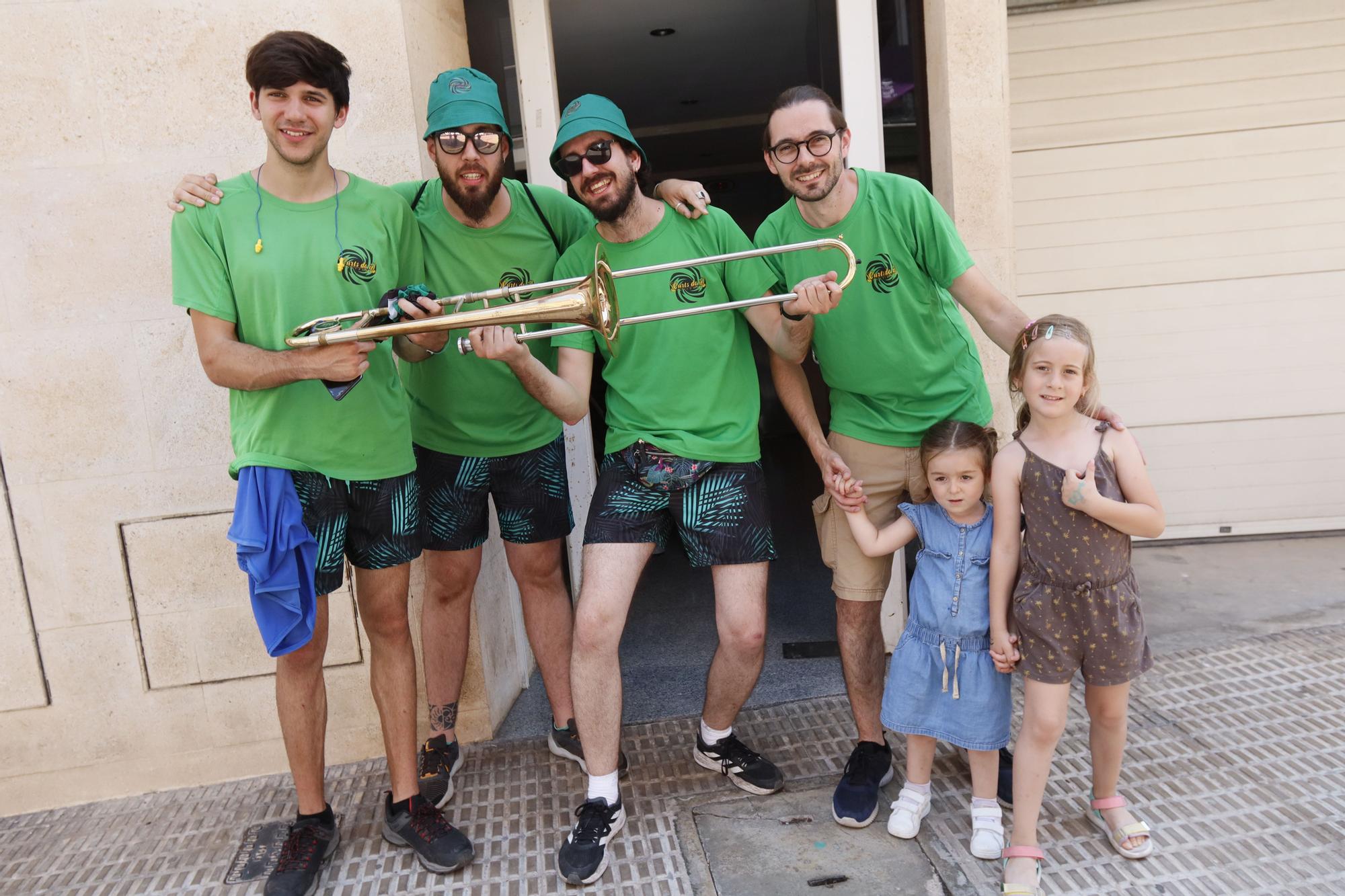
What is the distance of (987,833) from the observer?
8.59 feet

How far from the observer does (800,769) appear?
10.3 feet

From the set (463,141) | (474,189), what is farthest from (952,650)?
(463,141)

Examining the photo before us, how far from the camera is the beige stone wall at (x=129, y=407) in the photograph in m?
3.16

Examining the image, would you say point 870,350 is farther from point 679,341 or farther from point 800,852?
point 800,852

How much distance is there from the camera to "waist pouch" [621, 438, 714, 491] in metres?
2.88

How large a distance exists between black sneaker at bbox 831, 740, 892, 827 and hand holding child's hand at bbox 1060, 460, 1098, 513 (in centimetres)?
107

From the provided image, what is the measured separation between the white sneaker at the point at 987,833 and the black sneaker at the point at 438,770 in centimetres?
171

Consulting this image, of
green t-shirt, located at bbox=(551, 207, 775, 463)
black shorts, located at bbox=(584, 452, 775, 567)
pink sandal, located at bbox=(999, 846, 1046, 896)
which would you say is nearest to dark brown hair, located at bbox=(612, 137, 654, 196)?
green t-shirt, located at bbox=(551, 207, 775, 463)

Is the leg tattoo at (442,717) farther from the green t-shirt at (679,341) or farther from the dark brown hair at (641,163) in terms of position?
the dark brown hair at (641,163)

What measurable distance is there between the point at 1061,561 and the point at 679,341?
1.27m

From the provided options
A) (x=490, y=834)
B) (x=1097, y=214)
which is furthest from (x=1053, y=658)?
(x=1097, y=214)

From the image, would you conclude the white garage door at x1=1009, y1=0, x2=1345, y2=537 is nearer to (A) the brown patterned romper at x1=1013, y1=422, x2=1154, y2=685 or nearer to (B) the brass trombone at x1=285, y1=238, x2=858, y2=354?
(A) the brown patterned romper at x1=1013, y1=422, x2=1154, y2=685

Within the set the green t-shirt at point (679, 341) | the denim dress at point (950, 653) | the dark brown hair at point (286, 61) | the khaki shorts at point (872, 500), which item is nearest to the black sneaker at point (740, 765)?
Result: the denim dress at point (950, 653)

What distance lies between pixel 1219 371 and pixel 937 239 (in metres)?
3.10
